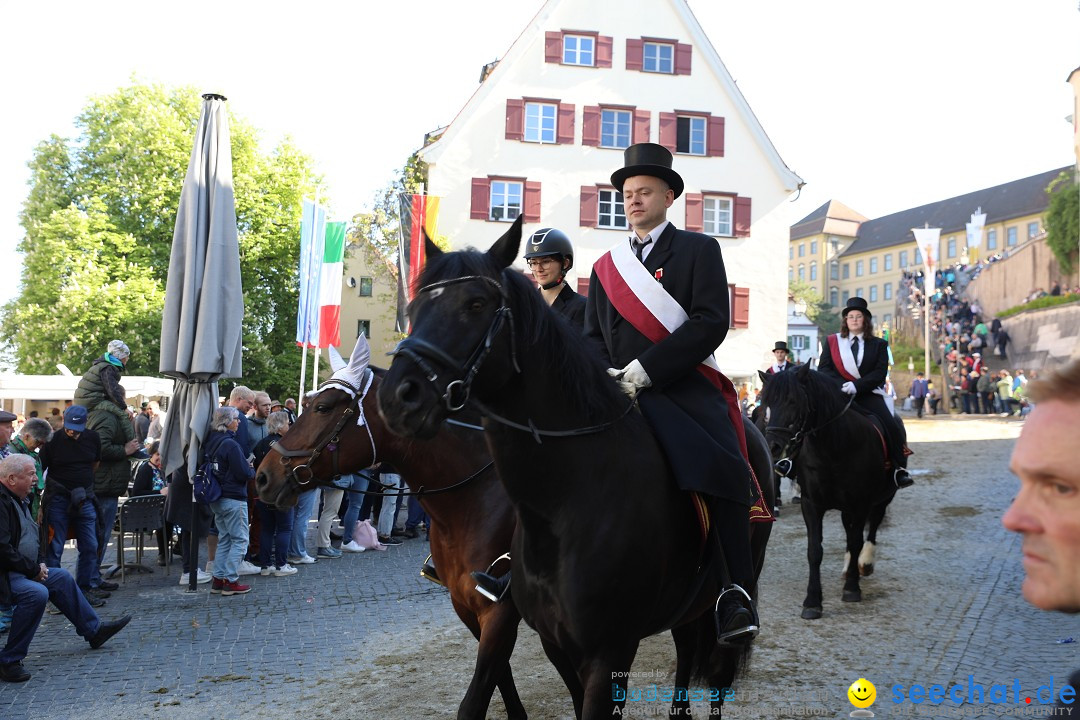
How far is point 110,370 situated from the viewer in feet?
31.9

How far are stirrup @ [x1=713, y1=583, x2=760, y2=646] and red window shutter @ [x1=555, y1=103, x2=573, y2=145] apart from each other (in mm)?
28771

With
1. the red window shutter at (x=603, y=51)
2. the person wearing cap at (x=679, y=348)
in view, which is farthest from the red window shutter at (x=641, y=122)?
the person wearing cap at (x=679, y=348)

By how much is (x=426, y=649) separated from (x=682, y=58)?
1154 inches

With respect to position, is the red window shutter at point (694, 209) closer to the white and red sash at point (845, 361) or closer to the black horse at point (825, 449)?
the white and red sash at point (845, 361)

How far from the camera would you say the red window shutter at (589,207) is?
31031mm

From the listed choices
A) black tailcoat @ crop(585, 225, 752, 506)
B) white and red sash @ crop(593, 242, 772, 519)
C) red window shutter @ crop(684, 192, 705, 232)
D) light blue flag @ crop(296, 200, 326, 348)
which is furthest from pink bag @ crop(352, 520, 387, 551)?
red window shutter @ crop(684, 192, 705, 232)

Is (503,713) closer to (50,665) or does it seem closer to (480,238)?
(50,665)

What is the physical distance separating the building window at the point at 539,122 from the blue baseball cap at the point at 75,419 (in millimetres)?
23903

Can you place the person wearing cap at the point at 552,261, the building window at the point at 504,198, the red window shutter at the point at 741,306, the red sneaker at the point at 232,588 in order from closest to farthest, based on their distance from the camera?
the person wearing cap at the point at 552,261 → the red sneaker at the point at 232,588 → the building window at the point at 504,198 → the red window shutter at the point at 741,306

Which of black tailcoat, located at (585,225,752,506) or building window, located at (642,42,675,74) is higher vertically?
building window, located at (642,42,675,74)

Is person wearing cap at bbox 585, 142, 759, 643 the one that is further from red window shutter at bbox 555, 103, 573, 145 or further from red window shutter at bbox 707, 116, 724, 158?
red window shutter at bbox 707, 116, 724, 158

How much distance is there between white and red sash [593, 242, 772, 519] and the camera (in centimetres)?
386

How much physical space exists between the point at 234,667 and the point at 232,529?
3.33 metres

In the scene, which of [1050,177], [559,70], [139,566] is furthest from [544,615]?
[1050,177]
